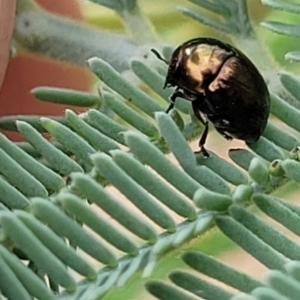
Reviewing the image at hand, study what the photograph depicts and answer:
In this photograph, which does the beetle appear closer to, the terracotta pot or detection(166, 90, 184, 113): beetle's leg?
detection(166, 90, 184, 113): beetle's leg

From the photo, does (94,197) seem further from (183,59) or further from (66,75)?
(66,75)

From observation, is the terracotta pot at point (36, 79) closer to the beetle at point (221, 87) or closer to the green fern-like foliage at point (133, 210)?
the beetle at point (221, 87)

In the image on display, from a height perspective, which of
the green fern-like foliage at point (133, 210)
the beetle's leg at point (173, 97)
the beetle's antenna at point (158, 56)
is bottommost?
the green fern-like foliage at point (133, 210)

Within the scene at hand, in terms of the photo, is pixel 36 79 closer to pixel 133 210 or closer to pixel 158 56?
pixel 158 56

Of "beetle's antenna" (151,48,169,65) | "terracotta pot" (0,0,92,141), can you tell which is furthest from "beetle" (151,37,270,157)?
"terracotta pot" (0,0,92,141)

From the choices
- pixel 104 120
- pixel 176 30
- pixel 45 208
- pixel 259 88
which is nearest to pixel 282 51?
pixel 176 30

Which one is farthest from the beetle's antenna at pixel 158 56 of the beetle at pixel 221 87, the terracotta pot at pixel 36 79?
the terracotta pot at pixel 36 79
